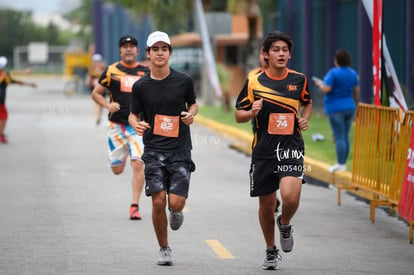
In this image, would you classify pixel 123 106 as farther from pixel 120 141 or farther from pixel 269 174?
pixel 269 174

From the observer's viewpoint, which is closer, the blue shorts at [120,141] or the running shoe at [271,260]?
the running shoe at [271,260]

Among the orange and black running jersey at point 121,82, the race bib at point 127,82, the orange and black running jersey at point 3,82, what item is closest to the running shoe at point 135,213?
the orange and black running jersey at point 121,82

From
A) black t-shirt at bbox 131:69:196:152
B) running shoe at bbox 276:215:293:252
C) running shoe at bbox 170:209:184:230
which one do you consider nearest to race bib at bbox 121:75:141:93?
black t-shirt at bbox 131:69:196:152

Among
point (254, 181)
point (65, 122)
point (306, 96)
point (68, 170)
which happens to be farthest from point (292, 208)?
point (65, 122)

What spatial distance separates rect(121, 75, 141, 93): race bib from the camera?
40.1 ft

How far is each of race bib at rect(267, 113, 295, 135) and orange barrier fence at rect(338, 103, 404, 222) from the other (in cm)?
287

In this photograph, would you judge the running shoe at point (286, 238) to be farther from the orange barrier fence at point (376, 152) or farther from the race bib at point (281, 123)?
the orange barrier fence at point (376, 152)

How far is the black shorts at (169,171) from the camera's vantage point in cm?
901

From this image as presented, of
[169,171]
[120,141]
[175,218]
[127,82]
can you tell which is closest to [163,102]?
[169,171]

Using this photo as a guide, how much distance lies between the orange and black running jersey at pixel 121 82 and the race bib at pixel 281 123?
381cm

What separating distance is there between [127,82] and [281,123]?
389 centimetres

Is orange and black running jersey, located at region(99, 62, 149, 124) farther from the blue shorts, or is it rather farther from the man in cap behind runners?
the blue shorts

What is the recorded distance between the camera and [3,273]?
8.57 meters

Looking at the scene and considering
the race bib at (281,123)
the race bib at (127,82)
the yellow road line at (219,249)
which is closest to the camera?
the race bib at (281,123)
